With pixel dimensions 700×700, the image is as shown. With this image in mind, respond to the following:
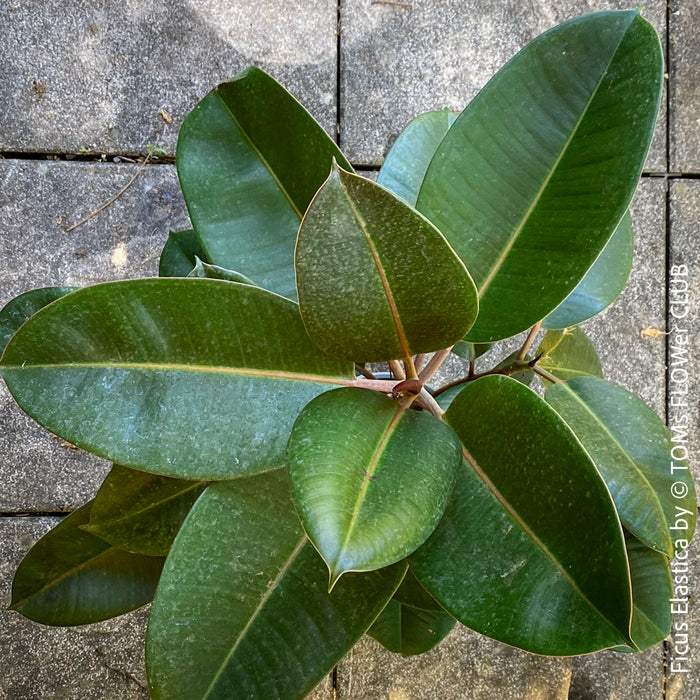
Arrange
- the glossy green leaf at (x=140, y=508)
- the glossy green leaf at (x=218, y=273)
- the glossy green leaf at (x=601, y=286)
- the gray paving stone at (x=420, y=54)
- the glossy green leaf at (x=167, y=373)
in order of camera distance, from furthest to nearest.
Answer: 1. the gray paving stone at (x=420, y=54)
2. the glossy green leaf at (x=601, y=286)
3. the glossy green leaf at (x=140, y=508)
4. the glossy green leaf at (x=218, y=273)
5. the glossy green leaf at (x=167, y=373)

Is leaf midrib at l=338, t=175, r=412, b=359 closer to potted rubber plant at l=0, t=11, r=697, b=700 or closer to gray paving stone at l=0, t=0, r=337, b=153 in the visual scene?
potted rubber plant at l=0, t=11, r=697, b=700

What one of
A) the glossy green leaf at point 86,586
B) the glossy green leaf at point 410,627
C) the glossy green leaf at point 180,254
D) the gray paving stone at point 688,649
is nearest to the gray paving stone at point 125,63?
the glossy green leaf at point 180,254

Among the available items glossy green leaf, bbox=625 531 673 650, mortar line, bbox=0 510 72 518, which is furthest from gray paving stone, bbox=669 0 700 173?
mortar line, bbox=0 510 72 518

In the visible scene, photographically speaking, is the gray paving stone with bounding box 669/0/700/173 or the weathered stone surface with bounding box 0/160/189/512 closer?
the weathered stone surface with bounding box 0/160/189/512

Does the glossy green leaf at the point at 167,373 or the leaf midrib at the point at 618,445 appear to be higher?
the glossy green leaf at the point at 167,373

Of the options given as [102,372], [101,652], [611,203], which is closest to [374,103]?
[611,203]

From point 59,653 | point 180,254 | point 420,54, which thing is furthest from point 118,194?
point 59,653

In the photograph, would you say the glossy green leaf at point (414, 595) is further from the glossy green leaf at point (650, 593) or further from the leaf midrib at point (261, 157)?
the leaf midrib at point (261, 157)

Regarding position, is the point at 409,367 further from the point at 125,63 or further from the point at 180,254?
the point at 125,63
